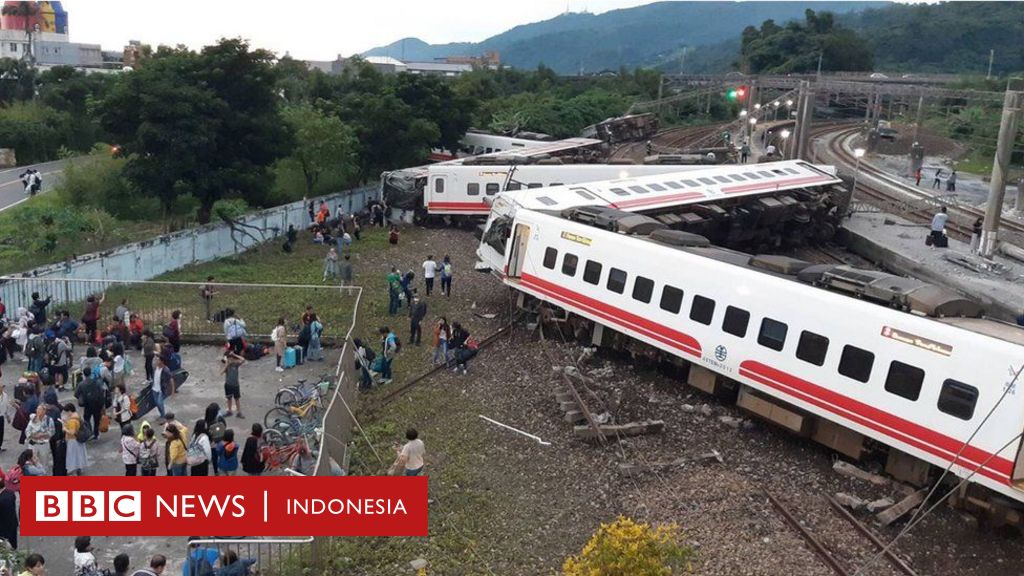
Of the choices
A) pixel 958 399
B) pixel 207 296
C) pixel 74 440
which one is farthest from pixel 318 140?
pixel 958 399

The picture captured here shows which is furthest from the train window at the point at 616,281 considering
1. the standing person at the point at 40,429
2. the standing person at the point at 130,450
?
the standing person at the point at 40,429

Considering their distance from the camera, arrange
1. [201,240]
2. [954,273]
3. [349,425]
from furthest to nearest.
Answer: [201,240], [954,273], [349,425]

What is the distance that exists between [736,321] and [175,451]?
9.19m

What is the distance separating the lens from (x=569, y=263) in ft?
63.2

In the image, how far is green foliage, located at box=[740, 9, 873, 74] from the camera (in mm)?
97750

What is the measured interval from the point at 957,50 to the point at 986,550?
13756 centimetres

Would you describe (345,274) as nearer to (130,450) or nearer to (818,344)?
(130,450)

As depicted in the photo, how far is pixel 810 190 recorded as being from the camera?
97.4 feet

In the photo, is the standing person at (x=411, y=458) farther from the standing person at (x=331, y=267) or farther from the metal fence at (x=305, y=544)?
the standing person at (x=331, y=267)

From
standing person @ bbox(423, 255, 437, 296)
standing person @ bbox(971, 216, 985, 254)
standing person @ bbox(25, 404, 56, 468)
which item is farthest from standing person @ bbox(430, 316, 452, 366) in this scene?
standing person @ bbox(971, 216, 985, 254)

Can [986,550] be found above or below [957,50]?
below

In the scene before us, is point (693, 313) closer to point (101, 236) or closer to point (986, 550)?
point (986, 550)

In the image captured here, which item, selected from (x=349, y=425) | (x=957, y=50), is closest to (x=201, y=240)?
(x=349, y=425)

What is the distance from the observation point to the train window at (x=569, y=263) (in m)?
19.1
